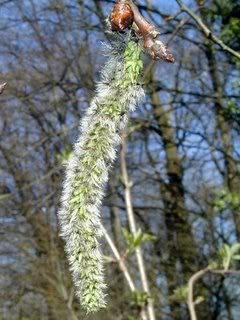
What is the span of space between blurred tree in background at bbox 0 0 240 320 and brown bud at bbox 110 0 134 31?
10.3 meters

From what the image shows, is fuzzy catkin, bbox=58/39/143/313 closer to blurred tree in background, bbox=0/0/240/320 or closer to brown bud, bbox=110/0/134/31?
brown bud, bbox=110/0/134/31

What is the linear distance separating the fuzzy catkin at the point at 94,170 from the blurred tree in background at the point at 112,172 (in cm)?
1031

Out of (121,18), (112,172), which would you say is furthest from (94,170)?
(112,172)

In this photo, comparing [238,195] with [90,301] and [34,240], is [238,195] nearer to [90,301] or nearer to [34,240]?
Answer: [34,240]

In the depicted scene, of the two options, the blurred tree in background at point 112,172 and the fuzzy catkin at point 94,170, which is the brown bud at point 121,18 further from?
the blurred tree in background at point 112,172

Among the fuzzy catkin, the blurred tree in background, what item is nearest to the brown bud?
the fuzzy catkin

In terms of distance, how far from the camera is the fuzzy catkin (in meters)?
0.74

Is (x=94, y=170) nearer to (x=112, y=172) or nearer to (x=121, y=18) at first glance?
(x=121, y=18)

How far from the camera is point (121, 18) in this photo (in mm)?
771

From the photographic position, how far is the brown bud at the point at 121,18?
2.51 feet

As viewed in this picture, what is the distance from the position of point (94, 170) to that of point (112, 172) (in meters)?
11.7

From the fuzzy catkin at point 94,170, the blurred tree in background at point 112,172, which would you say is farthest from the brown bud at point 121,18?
the blurred tree in background at point 112,172

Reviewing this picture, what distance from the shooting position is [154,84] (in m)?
11.6

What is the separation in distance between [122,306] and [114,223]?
4.41 ft
